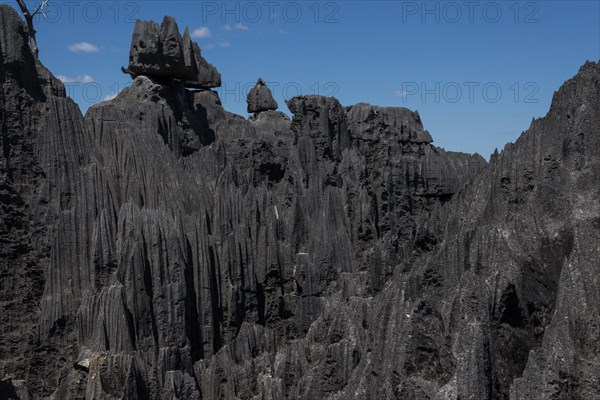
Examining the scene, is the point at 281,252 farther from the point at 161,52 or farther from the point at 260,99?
the point at 260,99

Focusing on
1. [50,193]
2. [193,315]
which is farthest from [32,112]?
[193,315]

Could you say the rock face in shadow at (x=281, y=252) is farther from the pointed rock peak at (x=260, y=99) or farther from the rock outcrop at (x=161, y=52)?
the pointed rock peak at (x=260, y=99)

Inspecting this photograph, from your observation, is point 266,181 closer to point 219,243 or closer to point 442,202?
point 219,243

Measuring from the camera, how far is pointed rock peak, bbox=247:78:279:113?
4234 cm

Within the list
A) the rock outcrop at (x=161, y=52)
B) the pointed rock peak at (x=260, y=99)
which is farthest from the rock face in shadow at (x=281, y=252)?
the pointed rock peak at (x=260, y=99)

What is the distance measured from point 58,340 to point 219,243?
7.35 meters

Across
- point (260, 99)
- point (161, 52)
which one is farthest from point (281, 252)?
point (260, 99)

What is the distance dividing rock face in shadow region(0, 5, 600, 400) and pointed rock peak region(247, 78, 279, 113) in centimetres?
303

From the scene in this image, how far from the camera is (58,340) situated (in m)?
26.5

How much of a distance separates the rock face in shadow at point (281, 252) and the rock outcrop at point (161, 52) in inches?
28.5

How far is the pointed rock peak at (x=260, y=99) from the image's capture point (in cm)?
4234

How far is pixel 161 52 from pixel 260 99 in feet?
30.4

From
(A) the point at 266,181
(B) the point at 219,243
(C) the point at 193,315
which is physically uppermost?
(A) the point at 266,181

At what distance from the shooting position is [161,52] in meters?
34.2
